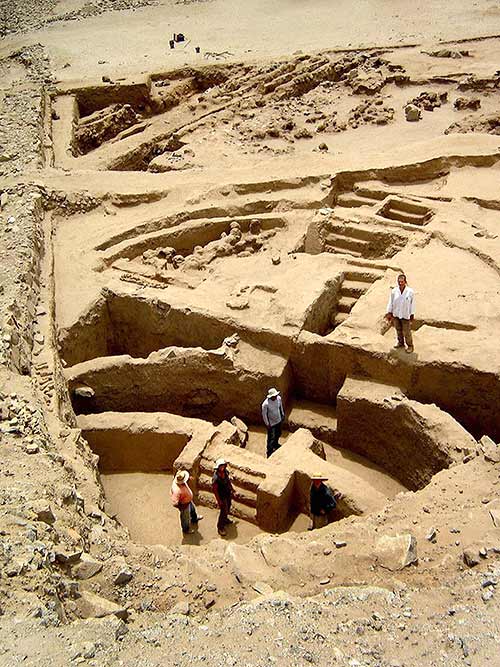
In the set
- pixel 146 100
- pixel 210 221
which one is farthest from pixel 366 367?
pixel 146 100

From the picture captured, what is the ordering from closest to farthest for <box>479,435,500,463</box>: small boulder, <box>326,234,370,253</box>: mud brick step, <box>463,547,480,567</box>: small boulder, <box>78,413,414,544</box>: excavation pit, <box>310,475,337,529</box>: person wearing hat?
<box>463,547,480,567</box>: small boulder < <box>479,435,500,463</box>: small boulder < <box>310,475,337,529</box>: person wearing hat < <box>78,413,414,544</box>: excavation pit < <box>326,234,370,253</box>: mud brick step

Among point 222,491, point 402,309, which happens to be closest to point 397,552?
point 222,491

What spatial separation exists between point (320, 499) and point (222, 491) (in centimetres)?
101

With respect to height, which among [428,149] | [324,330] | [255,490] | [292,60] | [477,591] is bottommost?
[255,490]

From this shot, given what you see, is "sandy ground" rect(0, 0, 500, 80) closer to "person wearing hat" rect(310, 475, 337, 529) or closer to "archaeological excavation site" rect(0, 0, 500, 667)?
"archaeological excavation site" rect(0, 0, 500, 667)

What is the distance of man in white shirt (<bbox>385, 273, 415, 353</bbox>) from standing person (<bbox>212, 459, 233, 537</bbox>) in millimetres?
2504

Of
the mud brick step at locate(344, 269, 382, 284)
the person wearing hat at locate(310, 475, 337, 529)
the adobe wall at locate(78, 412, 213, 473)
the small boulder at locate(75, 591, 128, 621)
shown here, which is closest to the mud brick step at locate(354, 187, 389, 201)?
the mud brick step at locate(344, 269, 382, 284)

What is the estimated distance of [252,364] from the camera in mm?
7945

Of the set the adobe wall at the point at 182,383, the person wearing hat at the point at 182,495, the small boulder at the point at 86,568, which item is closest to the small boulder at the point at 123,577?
the small boulder at the point at 86,568

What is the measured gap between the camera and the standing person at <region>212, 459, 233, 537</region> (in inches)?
249

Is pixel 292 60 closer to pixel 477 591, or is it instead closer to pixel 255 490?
pixel 255 490

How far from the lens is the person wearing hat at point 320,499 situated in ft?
19.8

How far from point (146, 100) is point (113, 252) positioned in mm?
8503

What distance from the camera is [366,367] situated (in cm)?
757
